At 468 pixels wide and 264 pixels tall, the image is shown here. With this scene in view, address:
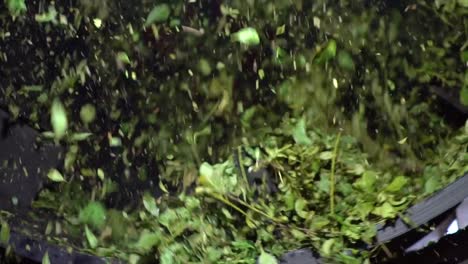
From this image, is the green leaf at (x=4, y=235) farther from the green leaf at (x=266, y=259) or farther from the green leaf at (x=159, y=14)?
the green leaf at (x=159, y=14)

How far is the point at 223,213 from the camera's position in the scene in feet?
5.23

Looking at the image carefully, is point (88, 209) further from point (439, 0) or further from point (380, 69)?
point (439, 0)

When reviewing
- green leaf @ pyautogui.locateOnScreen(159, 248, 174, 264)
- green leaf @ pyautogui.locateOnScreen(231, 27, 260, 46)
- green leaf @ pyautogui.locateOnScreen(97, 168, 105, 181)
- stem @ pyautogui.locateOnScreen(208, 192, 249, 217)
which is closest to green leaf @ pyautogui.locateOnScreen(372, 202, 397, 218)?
stem @ pyautogui.locateOnScreen(208, 192, 249, 217)

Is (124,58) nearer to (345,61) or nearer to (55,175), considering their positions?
(55,175)

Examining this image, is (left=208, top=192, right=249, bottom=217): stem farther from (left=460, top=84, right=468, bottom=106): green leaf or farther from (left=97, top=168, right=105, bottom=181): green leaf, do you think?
(left=460, top=84, right=468, bottom=106): green leaf

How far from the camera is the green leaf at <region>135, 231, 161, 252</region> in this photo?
158 cm

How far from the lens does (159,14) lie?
1899mm

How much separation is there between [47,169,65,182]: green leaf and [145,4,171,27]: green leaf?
47cm

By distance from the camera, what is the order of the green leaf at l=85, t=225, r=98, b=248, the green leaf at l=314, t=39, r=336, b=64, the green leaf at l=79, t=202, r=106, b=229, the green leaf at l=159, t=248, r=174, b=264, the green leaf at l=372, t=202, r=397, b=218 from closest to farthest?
the green leaf at l=372, t=202, r=397, b=218, the green leaf at l=159, t=248, r=174, b=264, the green leaf at l=85, t=225, r=98, b=248, the green leaf at l=79, t=202, r=106, b=229, the green leaf at l=314, t=39, r=336, b=64

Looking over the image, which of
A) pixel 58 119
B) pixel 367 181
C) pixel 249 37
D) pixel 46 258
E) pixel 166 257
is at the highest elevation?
pixel 249 37

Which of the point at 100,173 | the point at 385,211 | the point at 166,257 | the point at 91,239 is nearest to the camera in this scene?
the point at 385,211

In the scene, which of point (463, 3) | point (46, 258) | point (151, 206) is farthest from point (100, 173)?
point (463, 3)

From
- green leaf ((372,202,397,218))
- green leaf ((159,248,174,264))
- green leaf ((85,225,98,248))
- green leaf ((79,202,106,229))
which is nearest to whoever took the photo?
green leaf ((372,202,397,218))

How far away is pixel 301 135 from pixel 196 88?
0.42 meters
